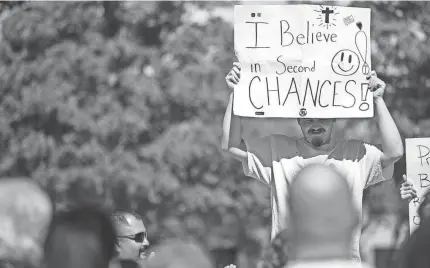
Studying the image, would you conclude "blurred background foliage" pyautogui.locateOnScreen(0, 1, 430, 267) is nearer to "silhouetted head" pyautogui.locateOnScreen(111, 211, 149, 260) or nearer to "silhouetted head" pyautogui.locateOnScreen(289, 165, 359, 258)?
"silhouetted head" pyautogui.locateOnScreen(111, 211, 149, 260)

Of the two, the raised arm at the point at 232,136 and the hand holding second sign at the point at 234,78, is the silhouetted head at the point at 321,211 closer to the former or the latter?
the raised arm at the point at 232,136

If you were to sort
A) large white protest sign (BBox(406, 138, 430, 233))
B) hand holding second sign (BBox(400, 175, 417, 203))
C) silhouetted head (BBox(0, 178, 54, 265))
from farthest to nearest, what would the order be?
large white protest sign (BBox(406, 138, 430, 233)) → hand holding second sign (BBox(400, 175, 417, 203)) → silhouetted head (BBox(0, 178, 54, 265))

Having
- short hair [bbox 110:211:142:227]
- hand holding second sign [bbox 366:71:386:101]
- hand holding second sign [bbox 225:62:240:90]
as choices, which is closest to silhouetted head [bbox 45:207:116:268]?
short hair [bbox 110:211:142:227]

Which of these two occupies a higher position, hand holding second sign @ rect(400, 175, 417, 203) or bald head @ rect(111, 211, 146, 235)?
hand holding second sign @ rect(400, 175, 417, 203)

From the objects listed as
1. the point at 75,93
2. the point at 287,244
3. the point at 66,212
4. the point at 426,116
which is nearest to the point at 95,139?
the point at 75,93

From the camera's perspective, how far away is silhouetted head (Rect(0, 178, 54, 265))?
3951 millimetres

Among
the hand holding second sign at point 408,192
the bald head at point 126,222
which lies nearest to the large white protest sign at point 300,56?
the hand holding second sign at point 408,192

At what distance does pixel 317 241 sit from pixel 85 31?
15.9 m

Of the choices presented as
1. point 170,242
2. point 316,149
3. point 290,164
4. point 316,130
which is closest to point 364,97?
point 316,130

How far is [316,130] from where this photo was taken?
623 centimetres

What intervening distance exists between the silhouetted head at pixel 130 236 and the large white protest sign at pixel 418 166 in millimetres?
1666

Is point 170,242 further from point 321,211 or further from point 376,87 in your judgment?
point 376,87

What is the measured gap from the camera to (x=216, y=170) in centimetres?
1912

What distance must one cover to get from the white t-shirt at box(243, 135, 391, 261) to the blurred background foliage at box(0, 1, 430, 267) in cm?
1160
